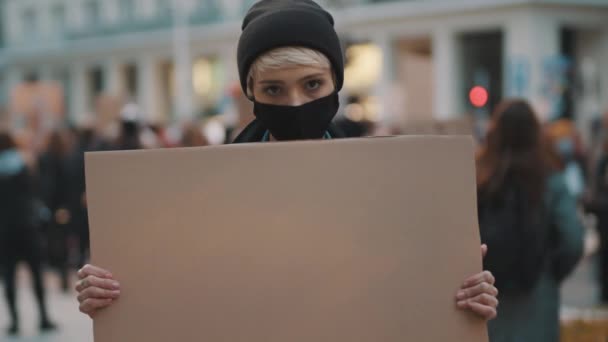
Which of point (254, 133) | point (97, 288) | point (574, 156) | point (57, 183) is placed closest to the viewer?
point (97, 288)

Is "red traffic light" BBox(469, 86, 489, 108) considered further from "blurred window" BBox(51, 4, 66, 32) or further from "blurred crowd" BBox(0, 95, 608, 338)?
"blurred window" BBox(51, 4, 66, 32)

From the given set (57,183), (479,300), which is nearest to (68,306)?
(57,183)

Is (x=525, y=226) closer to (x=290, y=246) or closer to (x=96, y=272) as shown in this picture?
(x=290, y=246)

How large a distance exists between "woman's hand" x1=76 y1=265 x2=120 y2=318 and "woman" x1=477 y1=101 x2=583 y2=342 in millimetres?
2201

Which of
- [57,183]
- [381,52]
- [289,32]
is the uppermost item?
[381,52]

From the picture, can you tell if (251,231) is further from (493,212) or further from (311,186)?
(493,212)

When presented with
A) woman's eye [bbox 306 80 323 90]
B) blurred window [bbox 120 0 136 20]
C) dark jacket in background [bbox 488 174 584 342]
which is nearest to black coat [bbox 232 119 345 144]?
woman's eye [bbox 306 80 323 90]

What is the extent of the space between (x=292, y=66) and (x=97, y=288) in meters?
0.68

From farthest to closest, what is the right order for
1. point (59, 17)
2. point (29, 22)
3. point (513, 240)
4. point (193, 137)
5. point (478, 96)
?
point (29, 22) → point (59, 17) → point (478, 96) → point (193, 137) → point (513, 240)

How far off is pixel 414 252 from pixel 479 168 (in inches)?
88.6

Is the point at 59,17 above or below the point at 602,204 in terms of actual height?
above

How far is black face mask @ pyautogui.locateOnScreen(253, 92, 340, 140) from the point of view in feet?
6.91

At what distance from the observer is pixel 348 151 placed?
1.82 meters

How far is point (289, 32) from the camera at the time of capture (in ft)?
6.71
